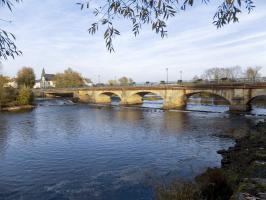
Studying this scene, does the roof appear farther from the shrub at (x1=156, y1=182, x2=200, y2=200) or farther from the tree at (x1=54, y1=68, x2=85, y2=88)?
the shrub at (x1=156, y1=182, x2=200, y2=200)

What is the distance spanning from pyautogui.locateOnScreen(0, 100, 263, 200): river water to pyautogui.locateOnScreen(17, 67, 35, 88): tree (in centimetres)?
8301

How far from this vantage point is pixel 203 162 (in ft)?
62.4

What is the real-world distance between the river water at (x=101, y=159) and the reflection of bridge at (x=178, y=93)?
13.7m

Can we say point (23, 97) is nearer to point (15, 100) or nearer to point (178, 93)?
point (15, 100)

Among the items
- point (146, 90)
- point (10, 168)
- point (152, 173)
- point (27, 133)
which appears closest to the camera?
point (152, 173)

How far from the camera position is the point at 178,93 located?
60281 mm

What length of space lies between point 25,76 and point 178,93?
7301 centimetres

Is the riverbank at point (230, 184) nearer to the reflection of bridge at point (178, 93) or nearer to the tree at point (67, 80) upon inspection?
the reflection of bridge at point (178, 93)

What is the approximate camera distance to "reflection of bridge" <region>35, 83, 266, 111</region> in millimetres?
46562

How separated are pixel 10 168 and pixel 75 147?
644 cm

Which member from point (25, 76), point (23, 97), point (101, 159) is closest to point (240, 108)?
point (101, 159)

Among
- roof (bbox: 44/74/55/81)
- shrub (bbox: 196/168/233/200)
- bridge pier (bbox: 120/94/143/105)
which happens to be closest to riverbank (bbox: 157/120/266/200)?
shrub (bbox: 196/168/233/200)

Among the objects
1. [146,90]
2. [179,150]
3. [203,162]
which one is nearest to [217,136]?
[179,150]

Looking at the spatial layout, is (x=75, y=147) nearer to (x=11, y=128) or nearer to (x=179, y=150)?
(x=179, y=150)
